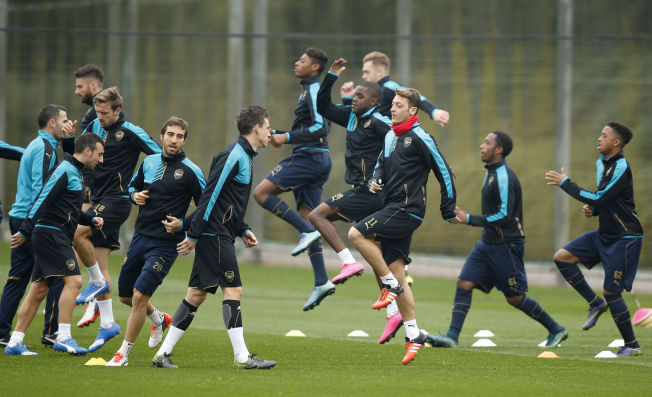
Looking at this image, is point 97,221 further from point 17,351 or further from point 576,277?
point 576,277

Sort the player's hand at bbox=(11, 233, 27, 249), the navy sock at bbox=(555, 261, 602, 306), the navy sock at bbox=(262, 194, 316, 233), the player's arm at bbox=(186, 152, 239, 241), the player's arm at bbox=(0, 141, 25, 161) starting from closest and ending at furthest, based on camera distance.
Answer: the player's arm at bbox=(186, 152, 239, 241)
the player's hand at bbox=(11, 233, 27, 249)
the player's arm at bbox=(0, 141, 25, 161)
the navy sock at bbox=(555, 261, 602, 306)
the navy sock at bbox=(262, 194, 316, 233)

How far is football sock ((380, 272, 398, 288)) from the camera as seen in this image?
8.75 meters

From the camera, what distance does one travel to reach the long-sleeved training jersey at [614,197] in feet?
32.4

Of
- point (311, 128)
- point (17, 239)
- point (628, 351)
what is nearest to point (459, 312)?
point (628, 351)

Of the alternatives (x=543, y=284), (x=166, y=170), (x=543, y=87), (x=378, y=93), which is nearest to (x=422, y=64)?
(x=543, y=87)

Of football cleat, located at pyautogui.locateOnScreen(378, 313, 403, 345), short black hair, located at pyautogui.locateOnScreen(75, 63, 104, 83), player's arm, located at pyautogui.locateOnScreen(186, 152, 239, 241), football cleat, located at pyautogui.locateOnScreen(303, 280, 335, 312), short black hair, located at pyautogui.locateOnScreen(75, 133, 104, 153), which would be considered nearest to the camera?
player's arm, located at pyautogui.locateOnScreen(186, 152, 239, 241)

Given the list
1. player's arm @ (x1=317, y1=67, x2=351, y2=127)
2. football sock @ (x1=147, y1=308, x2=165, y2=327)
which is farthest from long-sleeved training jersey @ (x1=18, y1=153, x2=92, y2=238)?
player's arm @ (x1=317, y1=67, x2=351, y2=127)

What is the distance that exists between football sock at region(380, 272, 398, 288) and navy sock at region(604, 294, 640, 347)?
2524 millimetres

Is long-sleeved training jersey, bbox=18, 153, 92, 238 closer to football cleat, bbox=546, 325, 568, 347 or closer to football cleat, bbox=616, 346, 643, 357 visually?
football cleat, bbox=546, 325, 568, 347

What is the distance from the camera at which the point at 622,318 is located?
9797mm

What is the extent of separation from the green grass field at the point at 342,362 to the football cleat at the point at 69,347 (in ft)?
0.31

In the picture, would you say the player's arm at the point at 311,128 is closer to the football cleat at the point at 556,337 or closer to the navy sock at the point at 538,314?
the navy sock at the point at 538,314

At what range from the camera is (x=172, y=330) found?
8086mm

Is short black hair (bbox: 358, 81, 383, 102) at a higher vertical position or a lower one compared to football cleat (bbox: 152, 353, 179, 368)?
higher
